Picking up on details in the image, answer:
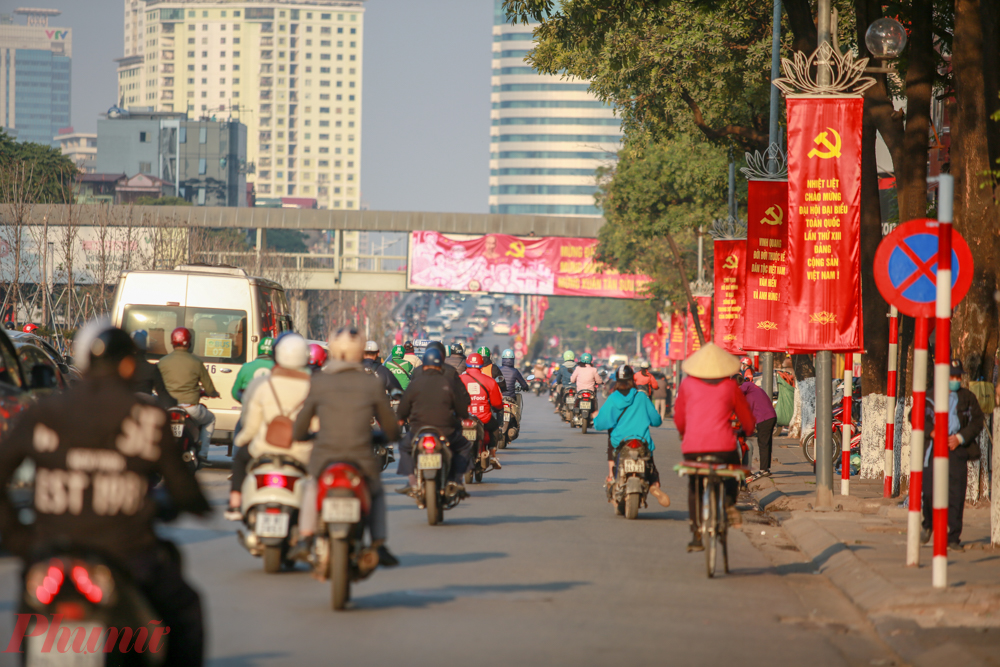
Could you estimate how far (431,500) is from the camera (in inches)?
472

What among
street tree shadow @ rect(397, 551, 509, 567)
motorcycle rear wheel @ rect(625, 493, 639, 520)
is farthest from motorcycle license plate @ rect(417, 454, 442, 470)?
motorcycle rear wheel @ rect(625, 493, 639, 520)

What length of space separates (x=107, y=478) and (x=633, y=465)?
931 cm

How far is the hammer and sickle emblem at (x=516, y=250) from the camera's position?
59.8 m

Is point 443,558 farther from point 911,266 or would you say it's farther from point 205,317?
point 205,317

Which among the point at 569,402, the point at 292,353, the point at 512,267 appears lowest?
the point at 569,402

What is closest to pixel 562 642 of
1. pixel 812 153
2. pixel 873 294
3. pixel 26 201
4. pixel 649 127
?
pixel 812 153

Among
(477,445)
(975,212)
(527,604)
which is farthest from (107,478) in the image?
(477,445)

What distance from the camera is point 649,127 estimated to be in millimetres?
28281

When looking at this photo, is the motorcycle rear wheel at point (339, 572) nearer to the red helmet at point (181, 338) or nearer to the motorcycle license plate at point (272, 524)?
the motorcycle license plate at point (272, 524)

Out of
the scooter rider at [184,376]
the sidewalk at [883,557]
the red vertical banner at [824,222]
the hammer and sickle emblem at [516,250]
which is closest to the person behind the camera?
the sidewalk at [883,557]

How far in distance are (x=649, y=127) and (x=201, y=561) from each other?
20.6 meters

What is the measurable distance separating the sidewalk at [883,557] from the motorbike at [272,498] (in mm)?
3747

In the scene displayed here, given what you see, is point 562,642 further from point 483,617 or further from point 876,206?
point 876,206

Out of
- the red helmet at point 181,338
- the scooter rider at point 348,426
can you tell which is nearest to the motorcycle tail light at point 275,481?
the scooter rider at point 348,426
